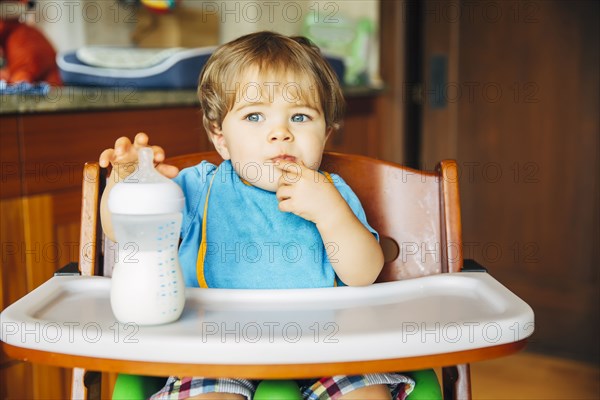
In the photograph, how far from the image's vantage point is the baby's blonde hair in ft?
3.76

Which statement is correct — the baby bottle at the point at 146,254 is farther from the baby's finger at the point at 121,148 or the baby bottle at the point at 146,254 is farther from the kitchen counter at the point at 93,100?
the kitchen counter at the point at 93,100

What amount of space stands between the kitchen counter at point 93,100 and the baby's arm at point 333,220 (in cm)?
85

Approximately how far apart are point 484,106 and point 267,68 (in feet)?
5.97

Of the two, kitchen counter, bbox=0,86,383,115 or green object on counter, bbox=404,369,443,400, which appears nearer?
green object on counter, bbox=404,369,443,400

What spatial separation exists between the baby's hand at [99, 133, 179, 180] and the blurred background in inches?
37.1

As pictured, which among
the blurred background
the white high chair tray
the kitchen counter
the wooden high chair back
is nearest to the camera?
the white high chair tray

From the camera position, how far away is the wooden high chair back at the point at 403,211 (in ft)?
3.86

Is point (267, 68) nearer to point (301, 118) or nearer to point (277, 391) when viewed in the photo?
point (301, 118)

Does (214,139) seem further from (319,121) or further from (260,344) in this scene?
(260,344)

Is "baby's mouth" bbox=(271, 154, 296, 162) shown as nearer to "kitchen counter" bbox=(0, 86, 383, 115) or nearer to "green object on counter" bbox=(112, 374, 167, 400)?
"green object on counter" bbox=(112, 374, 167, 400)

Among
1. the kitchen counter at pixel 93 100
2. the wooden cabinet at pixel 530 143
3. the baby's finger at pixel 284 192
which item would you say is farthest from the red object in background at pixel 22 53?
the wooden cabinet at pixel 530 143

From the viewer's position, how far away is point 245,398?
1009mm

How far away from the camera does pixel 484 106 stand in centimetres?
280

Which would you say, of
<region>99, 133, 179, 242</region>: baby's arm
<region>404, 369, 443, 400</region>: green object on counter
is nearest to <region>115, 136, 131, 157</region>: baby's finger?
<region>99, 133, 179, 242</region>: baby's arm
